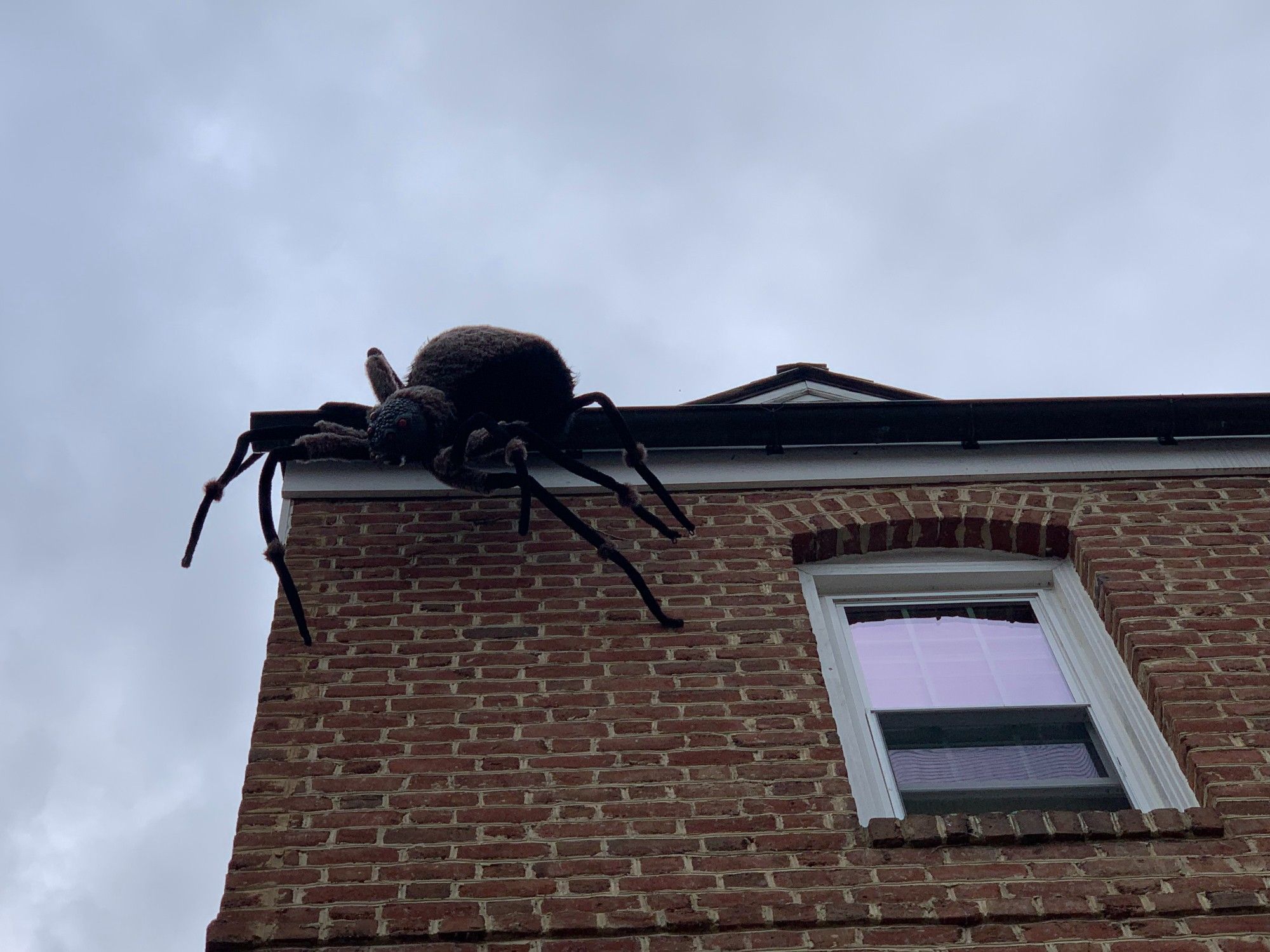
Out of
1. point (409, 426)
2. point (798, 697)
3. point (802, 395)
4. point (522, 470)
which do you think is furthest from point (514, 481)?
point (802, 395)

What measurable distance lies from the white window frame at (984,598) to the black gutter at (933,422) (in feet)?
2.57

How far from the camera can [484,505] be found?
21.4ft

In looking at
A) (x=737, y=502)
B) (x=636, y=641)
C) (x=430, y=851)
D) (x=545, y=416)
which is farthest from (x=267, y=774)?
(x=737, y=502)

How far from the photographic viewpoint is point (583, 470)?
574 cm

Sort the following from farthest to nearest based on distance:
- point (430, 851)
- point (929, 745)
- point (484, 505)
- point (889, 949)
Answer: point (484, 505), point (929, 745), point (430, 851), point (889, 949)

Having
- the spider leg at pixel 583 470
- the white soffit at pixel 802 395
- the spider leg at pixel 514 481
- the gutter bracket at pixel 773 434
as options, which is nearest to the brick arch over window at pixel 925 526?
the gutter bracket at pixel 773 434

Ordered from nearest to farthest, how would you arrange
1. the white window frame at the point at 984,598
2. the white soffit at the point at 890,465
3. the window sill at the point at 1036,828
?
the window sill at the point at 1036,828, the white window frame at the point at 984,598, the white soffit at the point at 890,465

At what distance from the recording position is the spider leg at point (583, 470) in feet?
18.8

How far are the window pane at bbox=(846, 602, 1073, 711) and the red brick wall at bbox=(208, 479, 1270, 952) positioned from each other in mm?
340

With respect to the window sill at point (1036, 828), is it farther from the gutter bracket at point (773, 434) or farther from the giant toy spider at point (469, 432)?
the gutter bracket at point (773, 434)

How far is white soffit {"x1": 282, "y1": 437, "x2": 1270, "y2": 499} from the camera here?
6648 mm

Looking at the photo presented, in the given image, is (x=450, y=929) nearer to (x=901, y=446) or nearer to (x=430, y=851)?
(x=430, y=851)

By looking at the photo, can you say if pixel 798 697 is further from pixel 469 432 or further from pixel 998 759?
pixel 469 432

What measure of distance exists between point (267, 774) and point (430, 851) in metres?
0.79
